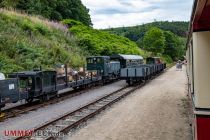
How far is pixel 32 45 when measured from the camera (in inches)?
1159

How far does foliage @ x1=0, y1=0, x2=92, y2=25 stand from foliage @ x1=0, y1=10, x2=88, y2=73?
47.3ft

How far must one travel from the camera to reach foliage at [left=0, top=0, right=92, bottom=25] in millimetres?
53625

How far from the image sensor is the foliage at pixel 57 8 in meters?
53.6

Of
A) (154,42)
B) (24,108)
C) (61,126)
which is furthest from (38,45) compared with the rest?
(154,42)

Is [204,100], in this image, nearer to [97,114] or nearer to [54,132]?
[54,132]

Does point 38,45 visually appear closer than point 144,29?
Yes

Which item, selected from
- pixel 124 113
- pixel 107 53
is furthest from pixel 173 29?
pixel 124 113

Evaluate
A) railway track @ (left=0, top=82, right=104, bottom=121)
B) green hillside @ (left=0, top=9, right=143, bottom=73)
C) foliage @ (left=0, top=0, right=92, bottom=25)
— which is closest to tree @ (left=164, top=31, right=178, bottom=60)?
foliage @ (left=0, top=0, right=92, bottom=25)

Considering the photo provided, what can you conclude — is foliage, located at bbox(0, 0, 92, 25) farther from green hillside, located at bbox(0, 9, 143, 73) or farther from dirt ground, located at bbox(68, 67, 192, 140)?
dirt ground, located at bbox(68, 67, 192, 140)

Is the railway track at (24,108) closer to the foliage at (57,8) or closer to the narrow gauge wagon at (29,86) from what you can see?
the narrow gauge wagon at (29,86)

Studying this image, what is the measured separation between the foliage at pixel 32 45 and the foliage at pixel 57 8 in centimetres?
1442

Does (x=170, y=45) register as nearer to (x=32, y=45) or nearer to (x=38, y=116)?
(x=32, y=45)

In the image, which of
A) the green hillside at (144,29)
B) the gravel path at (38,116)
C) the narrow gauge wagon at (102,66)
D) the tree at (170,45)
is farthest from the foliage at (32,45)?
the green hillside at (144,29)

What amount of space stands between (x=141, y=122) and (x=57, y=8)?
52.7 metres
